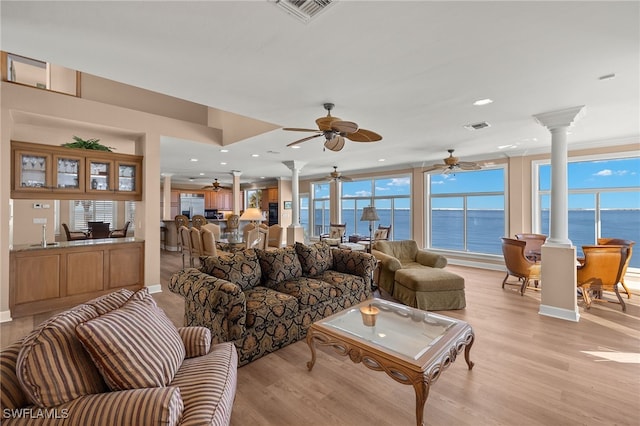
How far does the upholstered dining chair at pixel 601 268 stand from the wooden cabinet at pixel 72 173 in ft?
22.3

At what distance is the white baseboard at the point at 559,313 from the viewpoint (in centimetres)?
365

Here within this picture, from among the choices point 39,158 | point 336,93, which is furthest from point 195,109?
point 336,93

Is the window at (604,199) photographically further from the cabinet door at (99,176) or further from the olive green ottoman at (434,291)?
the cabinet door at (99,176)

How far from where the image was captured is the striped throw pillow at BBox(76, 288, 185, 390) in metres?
1.26

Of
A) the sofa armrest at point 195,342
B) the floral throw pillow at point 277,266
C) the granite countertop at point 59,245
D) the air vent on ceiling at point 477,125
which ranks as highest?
the air vent on ceiling at point 477,125

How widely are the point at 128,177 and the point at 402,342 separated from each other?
4837 millimetres

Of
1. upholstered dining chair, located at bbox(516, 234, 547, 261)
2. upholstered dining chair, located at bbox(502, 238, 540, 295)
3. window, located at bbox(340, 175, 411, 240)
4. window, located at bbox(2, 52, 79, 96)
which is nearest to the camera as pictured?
window, located at bbox(2, 52, 79, 96)

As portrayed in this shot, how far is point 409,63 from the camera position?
248 cm

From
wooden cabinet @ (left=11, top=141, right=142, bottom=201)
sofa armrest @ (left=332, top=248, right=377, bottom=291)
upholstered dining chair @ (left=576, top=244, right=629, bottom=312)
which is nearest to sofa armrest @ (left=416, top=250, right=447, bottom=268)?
sofa armrest @ (left=332, top=248, right=377, bottom=291)

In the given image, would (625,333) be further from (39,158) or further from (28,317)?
(39,158)

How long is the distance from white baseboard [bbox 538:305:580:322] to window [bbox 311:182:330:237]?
24.9 ft

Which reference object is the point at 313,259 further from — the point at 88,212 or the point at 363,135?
the point at 88,212

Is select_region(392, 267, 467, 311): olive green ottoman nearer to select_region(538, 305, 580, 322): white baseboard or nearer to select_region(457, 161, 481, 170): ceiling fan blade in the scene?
select_region(538, 305, 580, 322): white baseboard

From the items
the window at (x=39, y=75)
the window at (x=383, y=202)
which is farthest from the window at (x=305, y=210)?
the window at (x=39, y=75)
